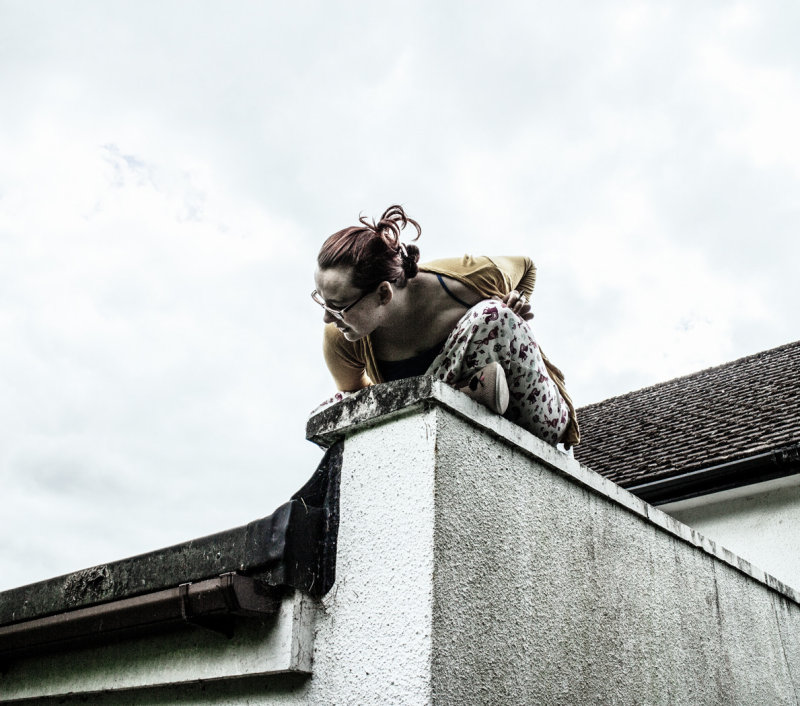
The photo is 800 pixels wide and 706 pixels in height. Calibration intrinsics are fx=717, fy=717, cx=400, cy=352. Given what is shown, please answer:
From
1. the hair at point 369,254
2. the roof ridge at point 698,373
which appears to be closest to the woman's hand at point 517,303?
the hair at point 369,254

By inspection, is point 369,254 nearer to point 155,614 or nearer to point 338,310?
point 338,310

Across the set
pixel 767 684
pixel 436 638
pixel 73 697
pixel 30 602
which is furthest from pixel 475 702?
Result: pixel 767 684

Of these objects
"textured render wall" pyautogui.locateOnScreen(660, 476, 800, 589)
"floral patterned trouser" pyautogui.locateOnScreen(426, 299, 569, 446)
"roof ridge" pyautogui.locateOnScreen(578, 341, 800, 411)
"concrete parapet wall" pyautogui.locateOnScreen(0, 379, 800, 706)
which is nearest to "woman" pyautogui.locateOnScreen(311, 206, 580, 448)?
"floral patterned trouser" pyautogui.locateOnScreen(426, 299, 569, 446)

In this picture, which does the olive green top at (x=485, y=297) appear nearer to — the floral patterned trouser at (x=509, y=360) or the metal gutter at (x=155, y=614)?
the floral patterned trouser at (x=509, y=360)

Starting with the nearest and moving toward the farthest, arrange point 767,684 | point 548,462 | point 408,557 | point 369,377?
point 408,557
point 548,462
point 369,377
point 767,684

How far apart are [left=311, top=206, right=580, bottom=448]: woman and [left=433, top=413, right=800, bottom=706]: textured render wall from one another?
0.65ft

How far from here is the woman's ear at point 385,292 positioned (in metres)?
2.26

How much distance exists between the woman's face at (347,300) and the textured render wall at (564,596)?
21.7 inches

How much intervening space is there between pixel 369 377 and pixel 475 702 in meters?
1.20

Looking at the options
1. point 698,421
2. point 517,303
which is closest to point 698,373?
point 698,421

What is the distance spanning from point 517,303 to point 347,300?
0.59 m

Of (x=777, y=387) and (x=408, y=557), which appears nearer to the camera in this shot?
(x=408, y=557)

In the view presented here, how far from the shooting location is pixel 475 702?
162cm

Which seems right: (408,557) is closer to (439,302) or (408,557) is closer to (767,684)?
(439,302)
